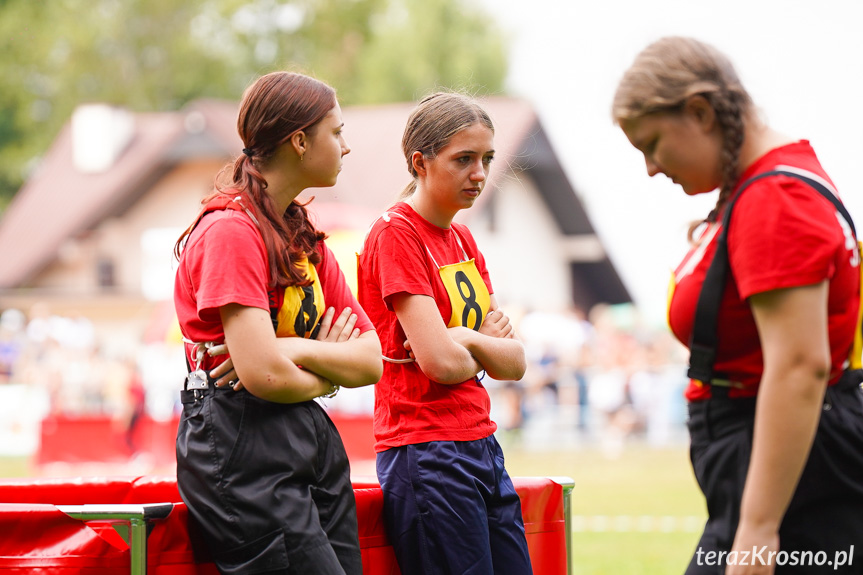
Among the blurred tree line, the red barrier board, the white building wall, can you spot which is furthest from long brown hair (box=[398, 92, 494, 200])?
the blurred tree line

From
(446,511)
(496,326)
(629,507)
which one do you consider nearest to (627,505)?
Result: (629,507)

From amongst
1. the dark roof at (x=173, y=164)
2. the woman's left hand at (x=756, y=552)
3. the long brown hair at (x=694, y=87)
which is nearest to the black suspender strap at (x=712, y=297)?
the long brown hair at (x=694, y=87)

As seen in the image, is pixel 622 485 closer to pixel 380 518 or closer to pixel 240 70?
pixel 380 518

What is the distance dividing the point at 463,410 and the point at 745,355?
1.21 meters

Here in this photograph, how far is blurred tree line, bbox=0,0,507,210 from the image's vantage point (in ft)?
145

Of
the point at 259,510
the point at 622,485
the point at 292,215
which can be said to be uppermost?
the point at 292,215

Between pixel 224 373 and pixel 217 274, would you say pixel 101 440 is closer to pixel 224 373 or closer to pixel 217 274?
pixel 224 373

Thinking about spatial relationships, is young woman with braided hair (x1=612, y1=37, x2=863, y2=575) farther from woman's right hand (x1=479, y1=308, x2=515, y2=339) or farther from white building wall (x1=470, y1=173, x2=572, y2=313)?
white building wall (x1=470, y1=173, x2=572, y2=313)

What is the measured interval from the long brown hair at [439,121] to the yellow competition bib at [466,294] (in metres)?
0.41

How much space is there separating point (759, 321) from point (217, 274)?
141 cm

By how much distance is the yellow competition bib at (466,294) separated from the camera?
3469 mm

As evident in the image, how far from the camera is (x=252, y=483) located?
2.74 m

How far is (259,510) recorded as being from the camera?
272 centimetres

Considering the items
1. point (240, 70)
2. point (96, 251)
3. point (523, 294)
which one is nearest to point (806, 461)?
point (523, 294)
